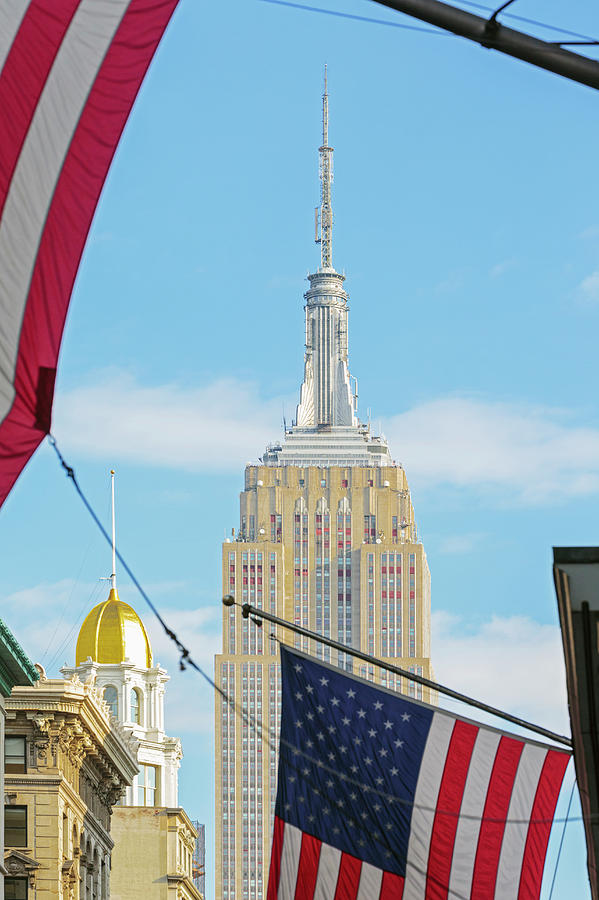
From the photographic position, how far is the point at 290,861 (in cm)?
2678

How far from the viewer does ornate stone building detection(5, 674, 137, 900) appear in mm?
68688

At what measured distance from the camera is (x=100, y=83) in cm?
1706

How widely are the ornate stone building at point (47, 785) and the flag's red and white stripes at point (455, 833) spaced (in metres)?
42.9

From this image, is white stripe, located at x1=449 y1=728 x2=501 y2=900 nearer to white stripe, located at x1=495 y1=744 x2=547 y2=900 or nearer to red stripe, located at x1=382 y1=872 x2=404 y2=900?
white stripe, located at x1=495 y1=744 x2=547 y2=900

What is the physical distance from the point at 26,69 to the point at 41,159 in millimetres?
708

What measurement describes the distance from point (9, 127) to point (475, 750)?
12558 millimetres

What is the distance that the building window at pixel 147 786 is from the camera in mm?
130000

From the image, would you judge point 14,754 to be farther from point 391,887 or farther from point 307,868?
point 391,887

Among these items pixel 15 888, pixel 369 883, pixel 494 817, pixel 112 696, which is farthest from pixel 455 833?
pixel 112 696

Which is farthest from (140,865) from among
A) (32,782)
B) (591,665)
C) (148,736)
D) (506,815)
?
(591,665)

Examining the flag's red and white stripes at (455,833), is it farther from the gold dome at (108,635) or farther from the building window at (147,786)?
the building window at (147,786)

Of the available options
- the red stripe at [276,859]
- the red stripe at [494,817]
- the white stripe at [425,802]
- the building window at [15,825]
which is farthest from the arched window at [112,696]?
the white stripe at [425,802]

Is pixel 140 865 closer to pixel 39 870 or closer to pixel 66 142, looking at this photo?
pixel 39 870

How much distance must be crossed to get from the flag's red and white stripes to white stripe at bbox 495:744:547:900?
0.5 inches
